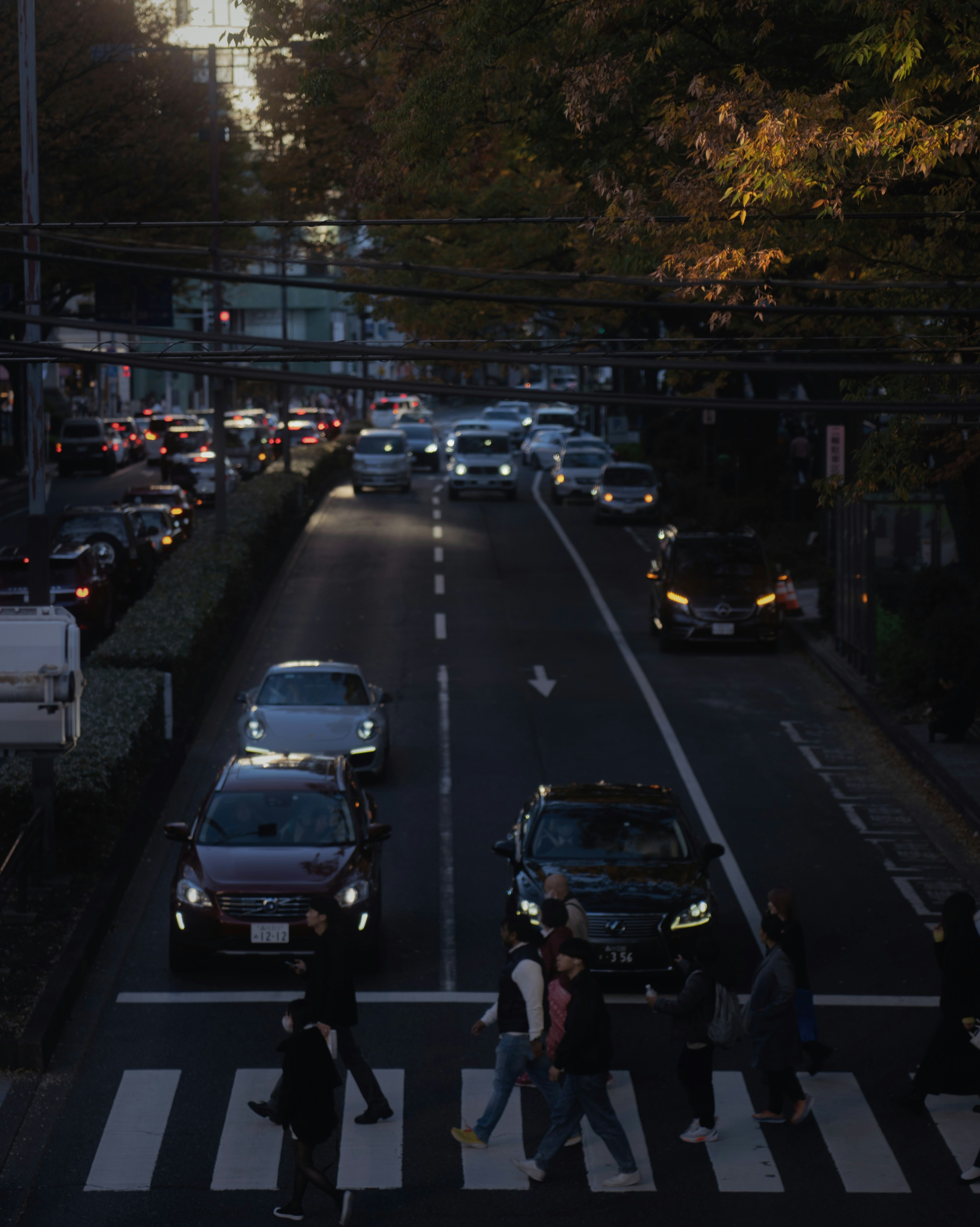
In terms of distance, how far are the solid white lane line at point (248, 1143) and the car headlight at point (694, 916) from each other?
11.5 ft

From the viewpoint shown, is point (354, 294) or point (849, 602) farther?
point (354, 294)

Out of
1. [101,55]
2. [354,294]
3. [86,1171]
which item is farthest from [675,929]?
[101,55]

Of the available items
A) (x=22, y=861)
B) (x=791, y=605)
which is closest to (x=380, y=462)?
(x=791, y=605)

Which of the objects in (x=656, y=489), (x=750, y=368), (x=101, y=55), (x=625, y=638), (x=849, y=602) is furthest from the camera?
(x=656, y=489)

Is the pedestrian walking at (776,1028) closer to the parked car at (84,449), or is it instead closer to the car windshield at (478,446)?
the car windshield at (478,446)

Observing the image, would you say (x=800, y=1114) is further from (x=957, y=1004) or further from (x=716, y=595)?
(x=716, y=595)

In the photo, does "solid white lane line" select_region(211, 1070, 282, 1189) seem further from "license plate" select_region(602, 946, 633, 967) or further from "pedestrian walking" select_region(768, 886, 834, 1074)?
"pedestrian walking" select_region(768, 886, 834, 1074)

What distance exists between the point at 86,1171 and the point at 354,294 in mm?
25132

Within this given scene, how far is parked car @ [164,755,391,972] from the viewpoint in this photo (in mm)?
13391

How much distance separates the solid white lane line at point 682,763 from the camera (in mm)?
15820

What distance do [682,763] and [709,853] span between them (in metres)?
7.32

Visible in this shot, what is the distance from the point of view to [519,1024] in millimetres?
10039

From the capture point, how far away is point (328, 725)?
20031 mm

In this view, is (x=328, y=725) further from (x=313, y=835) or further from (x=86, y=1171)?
(x=86, y=1171)
